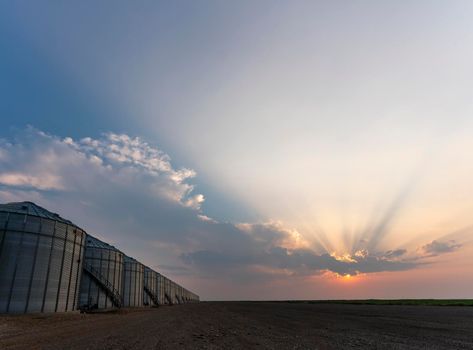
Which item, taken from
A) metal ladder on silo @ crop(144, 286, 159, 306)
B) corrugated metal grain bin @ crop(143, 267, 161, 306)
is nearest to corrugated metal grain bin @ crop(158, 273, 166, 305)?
corrugated metal grain bin @ crop(143, 267, 161, 306)

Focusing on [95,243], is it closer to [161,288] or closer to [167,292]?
[161,288]

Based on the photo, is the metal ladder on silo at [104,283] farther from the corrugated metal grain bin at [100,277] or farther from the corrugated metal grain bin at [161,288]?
the corrugated metal grain bin at [161,288]

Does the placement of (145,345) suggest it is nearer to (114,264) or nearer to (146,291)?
(114,264)

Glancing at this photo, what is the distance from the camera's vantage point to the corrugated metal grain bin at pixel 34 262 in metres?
33.7

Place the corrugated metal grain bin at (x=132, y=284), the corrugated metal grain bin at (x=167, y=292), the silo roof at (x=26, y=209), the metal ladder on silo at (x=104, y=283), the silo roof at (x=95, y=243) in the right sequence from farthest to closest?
the corrugated metal grain bin at (x=167, y=292) → the corrugated metal grain bin at (x=132, y=284) → the silo roof at (x=95, y=243) → the metal ladder on silo at (x=104, y=283) → the silo roof at (x=26, y=209)

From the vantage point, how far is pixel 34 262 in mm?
35562

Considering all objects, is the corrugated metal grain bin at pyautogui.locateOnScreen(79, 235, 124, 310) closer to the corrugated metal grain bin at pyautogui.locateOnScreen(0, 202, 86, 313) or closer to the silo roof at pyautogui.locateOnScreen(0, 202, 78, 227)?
the corrugated metal grain bin at pyautogui.locateOnScreen(0, 202, 86, 313)

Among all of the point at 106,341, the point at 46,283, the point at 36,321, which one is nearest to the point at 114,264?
the point at 46,283

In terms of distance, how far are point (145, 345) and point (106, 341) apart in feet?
9.40

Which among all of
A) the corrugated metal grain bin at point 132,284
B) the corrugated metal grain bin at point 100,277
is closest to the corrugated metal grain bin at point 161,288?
the corrugated metal grain bin at point 132,284

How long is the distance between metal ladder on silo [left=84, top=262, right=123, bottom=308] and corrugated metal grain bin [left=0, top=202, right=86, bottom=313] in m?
14.9

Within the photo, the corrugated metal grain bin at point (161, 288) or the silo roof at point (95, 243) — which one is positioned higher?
the silo roof at point (95, 243)

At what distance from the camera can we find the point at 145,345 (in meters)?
17.5

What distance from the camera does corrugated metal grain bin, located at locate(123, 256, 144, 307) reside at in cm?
7406
